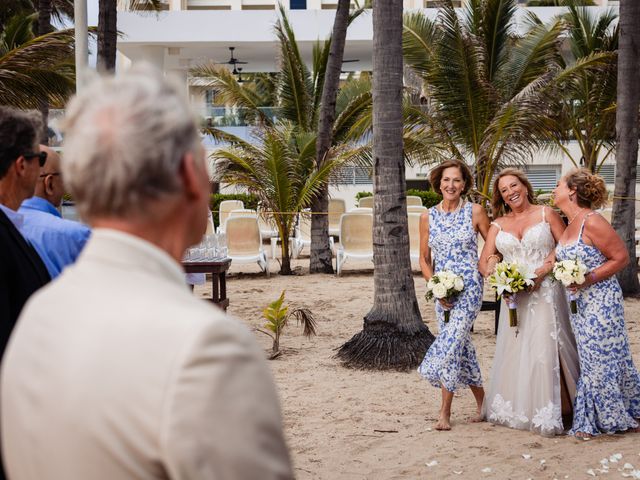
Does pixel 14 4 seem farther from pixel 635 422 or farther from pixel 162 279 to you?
pixel 162 279

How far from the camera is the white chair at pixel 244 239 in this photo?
17016mm

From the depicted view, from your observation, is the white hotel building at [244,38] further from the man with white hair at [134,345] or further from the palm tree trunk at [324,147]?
the man with white hair at [134,345]

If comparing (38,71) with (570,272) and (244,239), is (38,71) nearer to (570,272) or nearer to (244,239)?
(244,239)

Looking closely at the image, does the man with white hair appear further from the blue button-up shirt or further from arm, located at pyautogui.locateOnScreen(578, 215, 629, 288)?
arm, located at pyautogui.locateOnScreen(578, 215, 629, 288)

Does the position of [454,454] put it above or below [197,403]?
below

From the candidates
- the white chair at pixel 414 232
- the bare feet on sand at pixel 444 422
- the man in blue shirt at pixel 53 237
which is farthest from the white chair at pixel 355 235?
the man in blue shirt at pixel 53 237

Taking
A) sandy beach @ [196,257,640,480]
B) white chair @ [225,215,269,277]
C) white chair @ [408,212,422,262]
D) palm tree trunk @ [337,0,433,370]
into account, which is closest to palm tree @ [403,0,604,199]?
white chair @ [408,212,422,262]

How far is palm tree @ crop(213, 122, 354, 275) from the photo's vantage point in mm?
17359

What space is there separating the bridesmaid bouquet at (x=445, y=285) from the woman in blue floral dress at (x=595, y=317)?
2.57ft

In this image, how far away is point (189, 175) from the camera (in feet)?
4.86

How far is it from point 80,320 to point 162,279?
5.6 inches

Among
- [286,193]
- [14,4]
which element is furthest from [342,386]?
[14,4]

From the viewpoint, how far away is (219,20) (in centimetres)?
3459

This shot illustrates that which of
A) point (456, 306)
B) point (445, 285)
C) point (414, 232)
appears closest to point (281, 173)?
point (414, 232)
